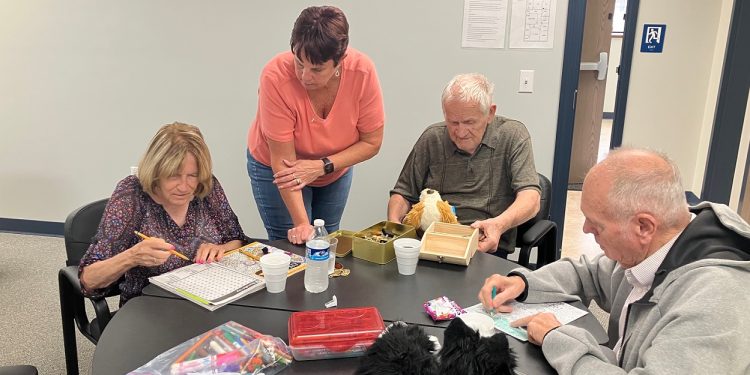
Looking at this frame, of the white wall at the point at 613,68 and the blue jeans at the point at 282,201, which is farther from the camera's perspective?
the white wall at the point at 613,68

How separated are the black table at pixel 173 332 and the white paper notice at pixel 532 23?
2.16 metres

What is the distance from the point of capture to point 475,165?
2268mm

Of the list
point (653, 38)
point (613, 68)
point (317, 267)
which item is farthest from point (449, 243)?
point (613, 68)

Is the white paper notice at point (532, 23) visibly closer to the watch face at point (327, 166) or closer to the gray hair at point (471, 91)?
the gray hair at point (471, 91)

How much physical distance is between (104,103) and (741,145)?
466 cm

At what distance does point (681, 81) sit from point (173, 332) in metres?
4.78

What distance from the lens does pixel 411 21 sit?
3.11 meters

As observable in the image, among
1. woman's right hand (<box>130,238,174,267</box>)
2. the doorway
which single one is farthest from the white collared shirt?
the doorway

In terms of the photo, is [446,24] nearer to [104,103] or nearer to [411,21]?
[411,21]

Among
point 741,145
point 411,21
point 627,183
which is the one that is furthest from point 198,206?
point 741,145

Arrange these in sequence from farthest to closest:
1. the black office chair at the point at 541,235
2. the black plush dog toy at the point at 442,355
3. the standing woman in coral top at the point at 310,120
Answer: the black office chair at the point at 541,235
the standing woman in coral top at the point at 310,120
the black plush dog toy at the point at 442,355

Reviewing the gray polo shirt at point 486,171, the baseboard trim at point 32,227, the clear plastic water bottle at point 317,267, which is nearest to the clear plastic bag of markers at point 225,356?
the clear plastic water bottle at point 317,267

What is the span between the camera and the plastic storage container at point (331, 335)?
1.18 metres

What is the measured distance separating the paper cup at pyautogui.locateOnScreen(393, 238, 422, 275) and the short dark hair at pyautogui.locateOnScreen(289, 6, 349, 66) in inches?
26.3
